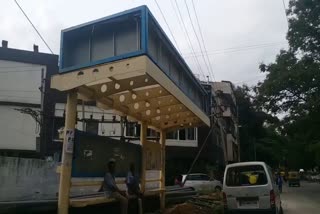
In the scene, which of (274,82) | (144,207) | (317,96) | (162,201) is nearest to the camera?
(144,207)

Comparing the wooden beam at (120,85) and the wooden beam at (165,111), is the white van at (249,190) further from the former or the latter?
the wooden beam at (120,85)

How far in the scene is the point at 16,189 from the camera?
17594 mm

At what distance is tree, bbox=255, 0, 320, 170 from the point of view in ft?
107

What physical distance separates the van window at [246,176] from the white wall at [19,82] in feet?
90.7

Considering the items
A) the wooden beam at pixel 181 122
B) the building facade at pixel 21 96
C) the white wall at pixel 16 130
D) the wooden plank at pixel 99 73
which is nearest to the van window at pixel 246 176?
the wooden beam at pixel 181 122

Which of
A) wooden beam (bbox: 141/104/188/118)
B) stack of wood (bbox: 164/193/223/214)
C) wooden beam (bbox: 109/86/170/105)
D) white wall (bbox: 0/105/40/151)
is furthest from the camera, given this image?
white wall (bbox: 0/105/40/151)

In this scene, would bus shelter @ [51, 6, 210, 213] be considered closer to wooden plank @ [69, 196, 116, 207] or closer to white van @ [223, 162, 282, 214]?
wooden plank @ [69, 196, 116, 207]

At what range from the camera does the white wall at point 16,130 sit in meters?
37.6

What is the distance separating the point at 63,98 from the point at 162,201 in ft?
83.2

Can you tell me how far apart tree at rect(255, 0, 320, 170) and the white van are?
19.0 metres

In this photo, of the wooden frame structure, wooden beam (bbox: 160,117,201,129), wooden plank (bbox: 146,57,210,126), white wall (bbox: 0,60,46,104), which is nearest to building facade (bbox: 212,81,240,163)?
white wall (bbox: 0,60,46,104)

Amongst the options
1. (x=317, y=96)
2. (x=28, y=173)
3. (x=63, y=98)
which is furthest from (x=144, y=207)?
(x=63, y=98)

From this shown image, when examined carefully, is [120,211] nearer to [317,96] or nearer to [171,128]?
[171,128]

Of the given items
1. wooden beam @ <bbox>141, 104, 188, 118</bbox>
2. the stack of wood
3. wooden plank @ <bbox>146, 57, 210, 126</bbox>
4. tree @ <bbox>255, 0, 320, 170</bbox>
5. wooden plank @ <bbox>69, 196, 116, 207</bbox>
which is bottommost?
the stack of wood
